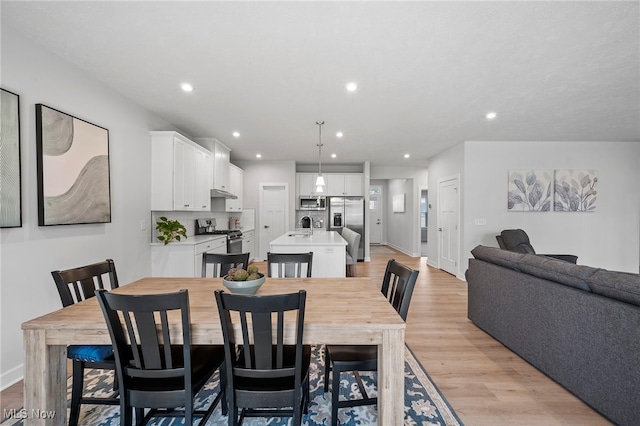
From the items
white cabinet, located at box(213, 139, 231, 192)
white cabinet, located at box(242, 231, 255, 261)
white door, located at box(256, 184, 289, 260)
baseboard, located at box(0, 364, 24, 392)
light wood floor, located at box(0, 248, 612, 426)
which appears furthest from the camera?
white door, located at box(256, 184, 289, 260)

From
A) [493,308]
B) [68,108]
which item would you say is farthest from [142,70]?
[493,308]

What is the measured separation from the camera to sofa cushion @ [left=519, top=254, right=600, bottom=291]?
1.91 m

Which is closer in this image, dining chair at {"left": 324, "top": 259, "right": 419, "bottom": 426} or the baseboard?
dining chair at {"left": 324, "top": 259, "right": 419, "bottom": 426}

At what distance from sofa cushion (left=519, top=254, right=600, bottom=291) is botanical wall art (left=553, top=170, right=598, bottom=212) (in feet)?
12.6

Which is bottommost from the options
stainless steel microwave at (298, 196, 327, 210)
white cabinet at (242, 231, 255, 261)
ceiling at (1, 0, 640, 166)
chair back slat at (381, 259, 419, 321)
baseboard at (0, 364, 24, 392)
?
baseboard at (0, 364, 24, 392)

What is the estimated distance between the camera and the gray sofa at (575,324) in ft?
5.20

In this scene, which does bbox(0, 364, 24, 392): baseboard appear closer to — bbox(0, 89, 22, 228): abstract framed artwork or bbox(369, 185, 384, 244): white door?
bbox(0, 89, 22, 228): abstract framed artwork

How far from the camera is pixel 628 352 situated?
1.57m

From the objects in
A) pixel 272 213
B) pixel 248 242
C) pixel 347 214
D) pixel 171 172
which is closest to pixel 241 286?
pixel 171 172

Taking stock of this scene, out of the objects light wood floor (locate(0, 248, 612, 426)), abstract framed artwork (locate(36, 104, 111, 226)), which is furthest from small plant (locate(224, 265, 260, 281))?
abstract framed artwork (locate(36, 104, 111, 226))

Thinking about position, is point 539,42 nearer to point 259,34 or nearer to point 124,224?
point 259,34

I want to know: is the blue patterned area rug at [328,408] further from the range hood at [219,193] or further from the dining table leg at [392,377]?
the range hood at [219,193]

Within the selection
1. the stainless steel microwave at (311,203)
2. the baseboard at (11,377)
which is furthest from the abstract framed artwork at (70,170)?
the stainless steel microwave at (311,203)

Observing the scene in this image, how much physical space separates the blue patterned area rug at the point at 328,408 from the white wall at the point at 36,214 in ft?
2.31
